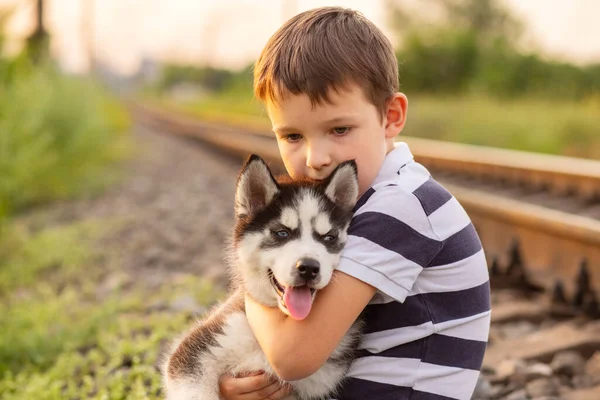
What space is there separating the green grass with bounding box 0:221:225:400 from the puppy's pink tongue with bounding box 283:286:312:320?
60.7 inches

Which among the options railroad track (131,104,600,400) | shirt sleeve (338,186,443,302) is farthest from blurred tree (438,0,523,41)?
shirt sleeve (338,186,443,302)

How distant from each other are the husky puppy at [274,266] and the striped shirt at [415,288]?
3.2 inches

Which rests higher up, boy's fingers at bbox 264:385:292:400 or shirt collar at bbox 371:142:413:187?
shirt collar at bbox 371:142:413:187

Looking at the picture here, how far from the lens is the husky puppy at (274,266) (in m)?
2.29

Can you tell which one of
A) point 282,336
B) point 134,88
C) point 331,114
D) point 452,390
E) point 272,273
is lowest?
point 134,88

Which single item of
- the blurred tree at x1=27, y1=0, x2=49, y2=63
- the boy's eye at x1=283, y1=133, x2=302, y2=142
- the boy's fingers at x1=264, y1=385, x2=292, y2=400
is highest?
the boy's eye at x1=283, y1=133, x2=302, y2=142

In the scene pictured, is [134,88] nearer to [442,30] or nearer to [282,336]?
[442,30]

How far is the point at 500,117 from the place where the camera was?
16.6m

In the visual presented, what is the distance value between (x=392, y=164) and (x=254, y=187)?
0.51m

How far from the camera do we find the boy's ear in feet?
8.61

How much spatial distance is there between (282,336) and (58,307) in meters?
3.88

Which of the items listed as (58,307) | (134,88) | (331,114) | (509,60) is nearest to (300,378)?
(331,114)

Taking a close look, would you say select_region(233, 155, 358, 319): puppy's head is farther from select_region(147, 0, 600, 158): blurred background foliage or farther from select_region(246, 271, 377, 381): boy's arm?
select_region(147, 0, 600, 158): blurred background foliage

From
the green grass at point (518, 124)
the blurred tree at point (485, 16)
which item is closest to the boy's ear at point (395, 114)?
the green grass at point (518, 124)
